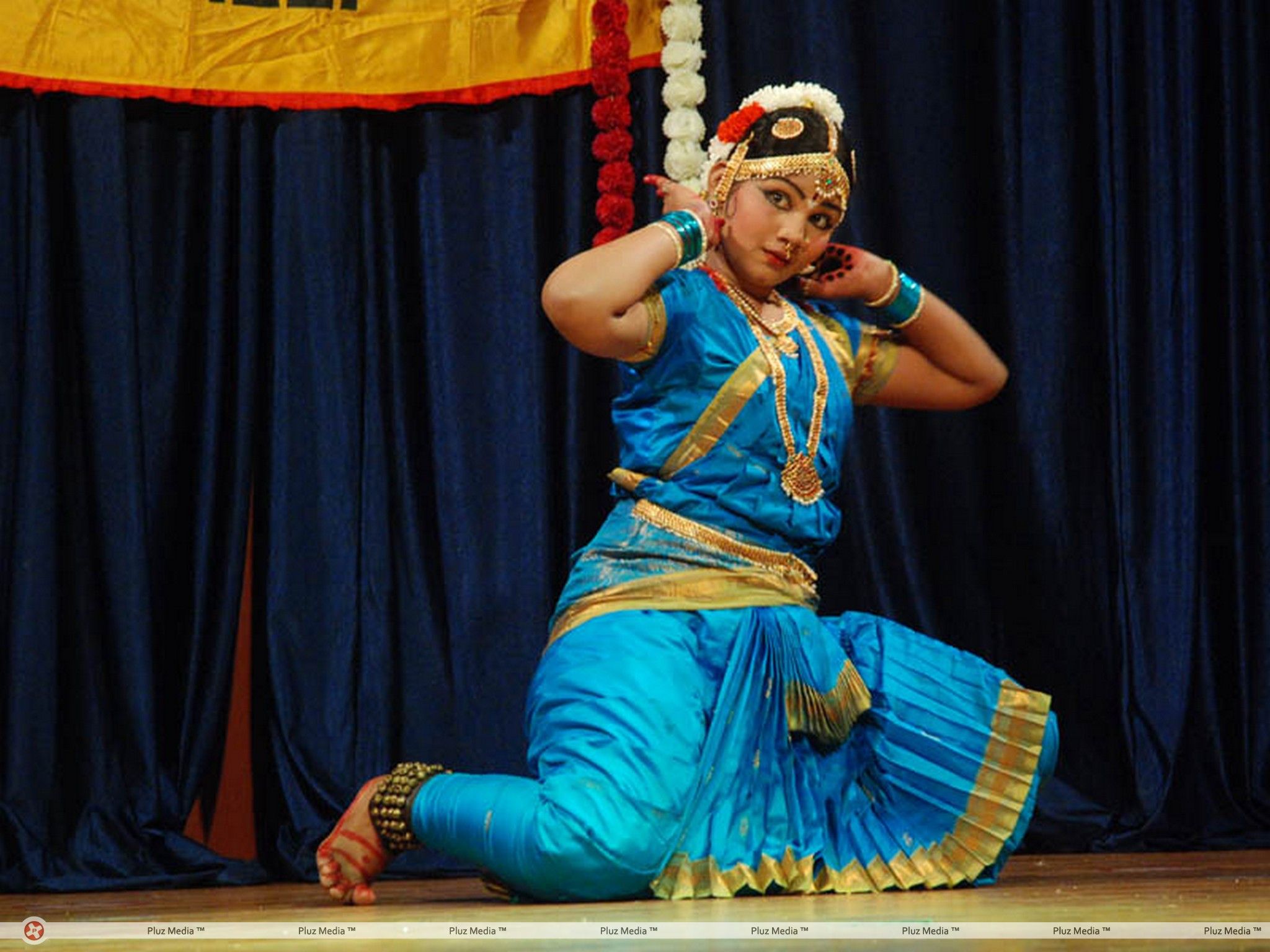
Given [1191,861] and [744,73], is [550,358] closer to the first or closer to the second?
[744,73]

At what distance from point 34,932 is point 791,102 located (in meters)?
1.84

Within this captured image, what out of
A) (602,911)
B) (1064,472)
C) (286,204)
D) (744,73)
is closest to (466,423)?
(286,204)

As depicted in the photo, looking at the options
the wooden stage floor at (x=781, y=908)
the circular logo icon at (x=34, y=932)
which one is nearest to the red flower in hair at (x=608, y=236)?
the wooden stage floor at (x=781, y=908)

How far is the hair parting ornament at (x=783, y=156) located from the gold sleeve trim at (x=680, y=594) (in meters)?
0.67

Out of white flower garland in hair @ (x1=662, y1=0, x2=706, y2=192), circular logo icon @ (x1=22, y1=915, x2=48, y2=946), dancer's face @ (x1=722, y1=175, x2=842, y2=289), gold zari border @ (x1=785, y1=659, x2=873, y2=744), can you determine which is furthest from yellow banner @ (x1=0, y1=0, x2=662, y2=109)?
circular logo icon @ (x1=22, y1=915, x2=48, y2=946)

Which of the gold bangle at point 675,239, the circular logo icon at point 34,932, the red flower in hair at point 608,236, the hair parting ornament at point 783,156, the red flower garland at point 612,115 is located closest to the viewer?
the circular logo icon at point 34,932

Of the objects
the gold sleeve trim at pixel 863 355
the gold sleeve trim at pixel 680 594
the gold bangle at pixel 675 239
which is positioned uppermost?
the gold bangle at pixel 675 239

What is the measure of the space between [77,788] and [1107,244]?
98.1 inches

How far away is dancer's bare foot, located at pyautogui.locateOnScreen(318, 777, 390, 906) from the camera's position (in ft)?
9.71

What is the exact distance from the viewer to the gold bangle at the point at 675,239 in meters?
3.06

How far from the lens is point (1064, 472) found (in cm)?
410

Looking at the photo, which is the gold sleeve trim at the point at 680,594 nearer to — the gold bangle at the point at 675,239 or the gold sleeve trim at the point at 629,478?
the gold sleeve trim at the point at 629,478

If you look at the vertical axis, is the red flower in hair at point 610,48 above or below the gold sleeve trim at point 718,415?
above

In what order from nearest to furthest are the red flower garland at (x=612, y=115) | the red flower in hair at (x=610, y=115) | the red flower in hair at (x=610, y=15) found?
1. the red flower garland at (x=612, y=115)
2. the red flower in hair at (x=610, y=115)
3. the red flower in hair at (x=610, y=15)
